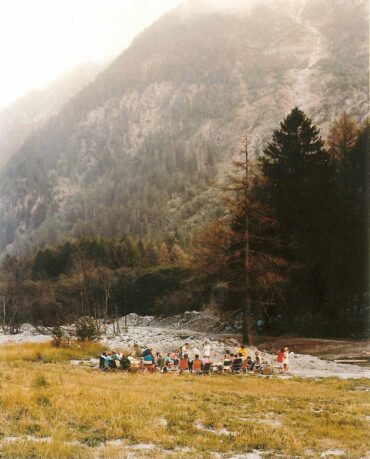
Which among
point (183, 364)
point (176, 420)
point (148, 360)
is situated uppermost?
point (176, 420)

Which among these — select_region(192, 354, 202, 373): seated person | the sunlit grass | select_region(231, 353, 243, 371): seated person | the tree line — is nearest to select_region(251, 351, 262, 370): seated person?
select_region(231, 353, 243, 371): seated person

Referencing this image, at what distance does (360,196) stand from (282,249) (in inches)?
310

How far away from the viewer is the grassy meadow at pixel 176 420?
8656mm

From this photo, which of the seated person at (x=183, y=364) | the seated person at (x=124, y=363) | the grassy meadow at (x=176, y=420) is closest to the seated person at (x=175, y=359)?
the seated person at (x=183, y=364)

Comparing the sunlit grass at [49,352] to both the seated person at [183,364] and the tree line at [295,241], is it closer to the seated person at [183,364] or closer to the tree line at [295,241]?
the seated person at [183,364]

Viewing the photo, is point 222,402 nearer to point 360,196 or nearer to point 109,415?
point 109,415

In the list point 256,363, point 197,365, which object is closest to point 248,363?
point 256,363

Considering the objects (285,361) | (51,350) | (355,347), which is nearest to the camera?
(285,361)

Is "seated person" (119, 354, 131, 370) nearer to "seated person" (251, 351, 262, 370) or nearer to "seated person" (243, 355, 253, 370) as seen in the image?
"seated person" (243, 355, 253, 370)

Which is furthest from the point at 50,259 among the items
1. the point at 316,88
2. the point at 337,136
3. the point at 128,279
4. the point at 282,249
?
the point at 316,88

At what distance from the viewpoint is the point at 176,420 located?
34.9 ft

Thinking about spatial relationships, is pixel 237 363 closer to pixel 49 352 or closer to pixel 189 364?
pixel 189 364

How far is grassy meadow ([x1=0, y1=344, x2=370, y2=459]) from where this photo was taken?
8656mm

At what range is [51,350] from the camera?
27.0 meters
